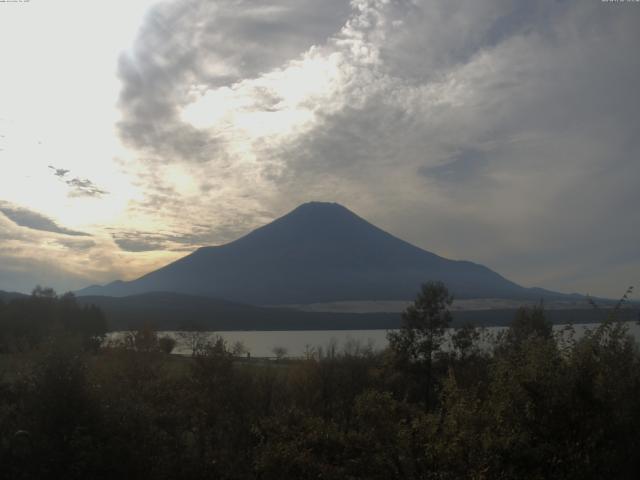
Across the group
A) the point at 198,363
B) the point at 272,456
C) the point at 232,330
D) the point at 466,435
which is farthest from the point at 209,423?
the point at 232,330

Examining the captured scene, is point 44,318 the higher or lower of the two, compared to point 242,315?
lower

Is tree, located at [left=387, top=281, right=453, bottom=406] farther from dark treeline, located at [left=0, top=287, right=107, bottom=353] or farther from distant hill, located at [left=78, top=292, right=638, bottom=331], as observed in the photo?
distant hill, located at [left=78, top=292, right=638, bottom=331]

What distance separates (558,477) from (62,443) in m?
8.86

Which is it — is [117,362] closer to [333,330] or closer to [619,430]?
[619,430]

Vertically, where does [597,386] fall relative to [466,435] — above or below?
above

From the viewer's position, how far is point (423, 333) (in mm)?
34281

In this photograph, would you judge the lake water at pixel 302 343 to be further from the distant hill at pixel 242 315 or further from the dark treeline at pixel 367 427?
the distant hill at pixel 242 315

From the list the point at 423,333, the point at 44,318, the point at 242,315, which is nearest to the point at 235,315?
the point at 242,315

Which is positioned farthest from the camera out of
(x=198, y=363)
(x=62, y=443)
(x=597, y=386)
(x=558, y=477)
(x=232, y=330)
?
(x=232, y=330)

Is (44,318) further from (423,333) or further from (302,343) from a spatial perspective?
(302,343)

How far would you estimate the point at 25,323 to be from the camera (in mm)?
58250

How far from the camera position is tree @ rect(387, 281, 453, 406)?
33.8 metres

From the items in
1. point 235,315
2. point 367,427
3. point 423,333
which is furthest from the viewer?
point 235,315

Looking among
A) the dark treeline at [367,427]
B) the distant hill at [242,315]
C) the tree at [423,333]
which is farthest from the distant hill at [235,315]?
the dark treeline at [367,427]
